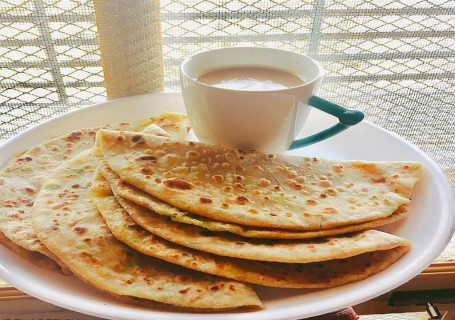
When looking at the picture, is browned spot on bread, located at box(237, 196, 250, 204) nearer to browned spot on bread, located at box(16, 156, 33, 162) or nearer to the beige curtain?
browned spot on bread, located at box(16, 156, 33, 162)

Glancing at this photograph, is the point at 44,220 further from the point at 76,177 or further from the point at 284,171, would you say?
the point at 284,171

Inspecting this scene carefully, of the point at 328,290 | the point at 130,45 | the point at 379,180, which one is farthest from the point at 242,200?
the point at 130,45

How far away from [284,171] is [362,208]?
20 cm

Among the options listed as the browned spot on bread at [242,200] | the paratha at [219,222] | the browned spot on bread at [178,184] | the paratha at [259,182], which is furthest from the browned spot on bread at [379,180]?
the browned spot on bread at [178,184]

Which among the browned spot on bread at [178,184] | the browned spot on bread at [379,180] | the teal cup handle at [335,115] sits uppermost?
the teal cup handle at [335,115]

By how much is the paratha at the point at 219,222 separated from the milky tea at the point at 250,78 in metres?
0.41

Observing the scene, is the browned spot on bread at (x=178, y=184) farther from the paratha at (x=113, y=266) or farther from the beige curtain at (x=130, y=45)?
the beige curtain at (x=130, y=45)

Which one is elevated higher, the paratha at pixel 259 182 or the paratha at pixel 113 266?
the paratha at pixel 259 182

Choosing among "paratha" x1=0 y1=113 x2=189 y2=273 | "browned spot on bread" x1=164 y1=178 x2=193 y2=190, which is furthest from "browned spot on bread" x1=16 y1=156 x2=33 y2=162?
"browned spot on bread" x1=164 y1=178 x2=193 y2=190

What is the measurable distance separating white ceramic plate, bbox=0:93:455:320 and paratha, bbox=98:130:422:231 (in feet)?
0.20

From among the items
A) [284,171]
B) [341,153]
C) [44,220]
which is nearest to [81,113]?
[44,220]

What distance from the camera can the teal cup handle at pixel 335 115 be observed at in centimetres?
104

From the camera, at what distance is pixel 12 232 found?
844 millimetres

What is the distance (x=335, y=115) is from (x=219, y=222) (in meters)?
0.44
